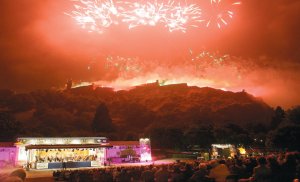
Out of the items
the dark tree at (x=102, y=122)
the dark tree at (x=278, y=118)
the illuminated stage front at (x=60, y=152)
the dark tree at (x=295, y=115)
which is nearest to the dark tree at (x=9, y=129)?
the dark tree at (x=102, y=122)

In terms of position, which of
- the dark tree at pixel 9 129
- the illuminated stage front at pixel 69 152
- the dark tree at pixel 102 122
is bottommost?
the illuminated stage front at pixel 69 152

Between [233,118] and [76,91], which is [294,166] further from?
[76,91]

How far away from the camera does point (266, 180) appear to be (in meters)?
7.21

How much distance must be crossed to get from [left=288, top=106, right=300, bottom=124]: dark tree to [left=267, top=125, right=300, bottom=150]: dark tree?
38.3 feet

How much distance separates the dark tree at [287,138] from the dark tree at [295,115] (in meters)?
11.7

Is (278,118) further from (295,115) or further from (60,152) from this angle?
(60,152)

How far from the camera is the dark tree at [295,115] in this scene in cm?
5222

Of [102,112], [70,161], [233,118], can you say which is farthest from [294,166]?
[233,118]

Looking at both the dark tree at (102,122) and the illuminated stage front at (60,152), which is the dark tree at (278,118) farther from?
the illuminated stage front at (60,152)

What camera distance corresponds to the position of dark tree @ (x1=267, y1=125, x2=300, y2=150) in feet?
133

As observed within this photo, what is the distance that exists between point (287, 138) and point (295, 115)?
1330 cm

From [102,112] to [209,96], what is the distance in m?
85.7

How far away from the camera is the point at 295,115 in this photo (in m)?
52.8

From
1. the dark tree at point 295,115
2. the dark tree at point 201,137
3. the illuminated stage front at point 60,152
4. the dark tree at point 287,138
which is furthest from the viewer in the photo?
the dark tree at point 201,137
